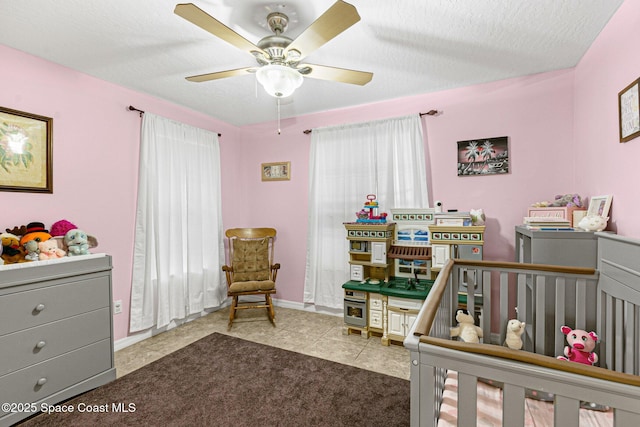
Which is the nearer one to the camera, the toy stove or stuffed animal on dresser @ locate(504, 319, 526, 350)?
stuffed animal on dresser @ locate(504, 319, 526, 350)

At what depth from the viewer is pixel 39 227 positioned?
218cm

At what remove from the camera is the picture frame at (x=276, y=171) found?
3.92m

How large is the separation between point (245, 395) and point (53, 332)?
53.0 inches

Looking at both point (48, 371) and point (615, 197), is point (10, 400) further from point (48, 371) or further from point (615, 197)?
point (615, 197)

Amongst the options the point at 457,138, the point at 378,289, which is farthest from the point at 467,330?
the point at 457,138

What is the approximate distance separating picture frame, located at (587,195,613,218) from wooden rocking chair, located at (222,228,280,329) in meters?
2.87

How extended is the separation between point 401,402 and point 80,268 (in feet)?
7.97

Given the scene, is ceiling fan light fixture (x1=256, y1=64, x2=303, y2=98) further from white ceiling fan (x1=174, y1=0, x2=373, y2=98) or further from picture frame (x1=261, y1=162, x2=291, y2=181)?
picture frame (x1=261, y1=162, x2=291, y2=181)

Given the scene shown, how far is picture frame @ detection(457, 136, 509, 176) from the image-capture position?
2.78 meters

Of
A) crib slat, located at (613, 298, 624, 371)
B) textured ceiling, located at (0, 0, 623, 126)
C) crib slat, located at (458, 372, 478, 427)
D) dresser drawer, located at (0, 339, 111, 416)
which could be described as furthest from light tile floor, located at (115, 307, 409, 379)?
textured ceiling, located at (0, 0, 623, 126)

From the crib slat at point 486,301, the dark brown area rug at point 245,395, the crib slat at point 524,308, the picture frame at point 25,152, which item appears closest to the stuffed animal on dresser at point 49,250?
the picture frame at point 25,152

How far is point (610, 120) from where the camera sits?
1.89 meters

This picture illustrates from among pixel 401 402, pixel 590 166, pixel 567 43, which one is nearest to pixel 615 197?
pixel 590 166

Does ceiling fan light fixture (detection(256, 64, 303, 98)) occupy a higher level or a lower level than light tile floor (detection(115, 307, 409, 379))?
higher
